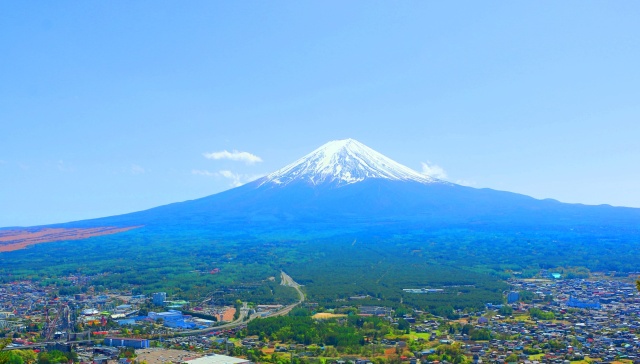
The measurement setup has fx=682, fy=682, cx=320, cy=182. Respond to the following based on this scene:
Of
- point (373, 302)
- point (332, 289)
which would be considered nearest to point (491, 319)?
point (373, 302)

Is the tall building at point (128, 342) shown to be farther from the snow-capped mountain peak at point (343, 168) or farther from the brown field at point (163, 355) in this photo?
the snow-capped mountain peak at point (343, 168)

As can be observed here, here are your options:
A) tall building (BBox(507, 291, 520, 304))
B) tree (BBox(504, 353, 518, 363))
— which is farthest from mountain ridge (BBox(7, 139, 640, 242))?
tree (BBox(504, 353, 518, 363))

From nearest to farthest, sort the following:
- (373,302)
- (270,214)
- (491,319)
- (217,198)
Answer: (491,319)
(373,302)
(270,214)
(217,198)

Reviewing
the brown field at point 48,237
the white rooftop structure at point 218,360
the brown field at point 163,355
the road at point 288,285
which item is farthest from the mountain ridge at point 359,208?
the white rooftop structure at point 218,360

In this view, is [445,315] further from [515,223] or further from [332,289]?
[515,223]

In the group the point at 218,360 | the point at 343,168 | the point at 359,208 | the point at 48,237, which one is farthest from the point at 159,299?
the point at 343,168
